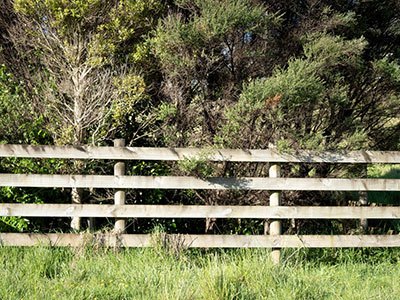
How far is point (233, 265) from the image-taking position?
15.4 ft

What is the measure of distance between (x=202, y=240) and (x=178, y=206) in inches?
21.5

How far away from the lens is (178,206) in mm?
5660

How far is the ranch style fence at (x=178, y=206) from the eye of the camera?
5594mm

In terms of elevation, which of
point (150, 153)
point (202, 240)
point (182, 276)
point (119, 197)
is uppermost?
point (150, 153)

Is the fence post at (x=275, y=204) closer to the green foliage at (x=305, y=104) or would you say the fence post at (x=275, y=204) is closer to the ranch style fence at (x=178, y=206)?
the ranch style fence at (x=178, y=206)

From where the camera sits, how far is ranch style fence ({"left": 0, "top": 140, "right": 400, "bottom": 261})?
559cm

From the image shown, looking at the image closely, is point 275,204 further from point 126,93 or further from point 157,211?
point 126,93

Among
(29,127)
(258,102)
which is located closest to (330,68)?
(258,102)

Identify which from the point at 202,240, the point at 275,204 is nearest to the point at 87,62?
the point at 202,240

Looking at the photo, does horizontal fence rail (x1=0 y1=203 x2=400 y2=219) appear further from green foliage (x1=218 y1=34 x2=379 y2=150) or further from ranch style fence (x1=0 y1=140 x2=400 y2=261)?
green foliage (x1=218 y1=34 x2=379 y2=150)

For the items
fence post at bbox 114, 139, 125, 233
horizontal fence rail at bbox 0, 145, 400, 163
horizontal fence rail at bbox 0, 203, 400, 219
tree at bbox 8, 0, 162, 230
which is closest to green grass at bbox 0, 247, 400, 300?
fence post at bbox 114, 139, 125, 233

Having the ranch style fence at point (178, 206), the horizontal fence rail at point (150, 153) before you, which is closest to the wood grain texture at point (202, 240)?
the ranch style fence at point (178, 206)

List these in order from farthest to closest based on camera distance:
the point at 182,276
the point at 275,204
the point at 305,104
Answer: the point at 305,104, the point at 275,204, the point at 182,276

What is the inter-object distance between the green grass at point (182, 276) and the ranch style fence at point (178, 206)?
0.62ft
